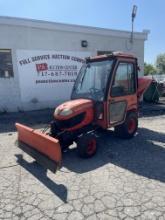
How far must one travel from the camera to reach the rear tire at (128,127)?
20.7ft

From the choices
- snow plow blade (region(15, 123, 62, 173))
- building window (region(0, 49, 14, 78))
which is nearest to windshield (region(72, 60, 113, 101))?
snow plow blade (region(15, 123, 62, 173))

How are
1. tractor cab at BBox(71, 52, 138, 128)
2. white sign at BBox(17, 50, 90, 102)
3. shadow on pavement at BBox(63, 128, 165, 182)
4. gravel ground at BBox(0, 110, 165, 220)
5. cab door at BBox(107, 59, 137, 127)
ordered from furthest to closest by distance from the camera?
white sign at BBox(17, 50, 90, 102)
cab door at BBox(107, 59, 137, 127)
tractor cab at BBox(71, 52, 138, 128)
shadow on pavement at BBox(63, 128, 165, 182)
gravel ground at BBox(0, 110, 165, 220)

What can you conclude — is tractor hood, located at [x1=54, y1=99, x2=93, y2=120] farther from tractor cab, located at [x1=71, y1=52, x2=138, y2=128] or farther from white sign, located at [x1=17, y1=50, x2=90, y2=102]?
white sign, located at [x1=17, y1=50, x2=90, y2=102]

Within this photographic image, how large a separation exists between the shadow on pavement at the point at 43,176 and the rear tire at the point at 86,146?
2.87ft

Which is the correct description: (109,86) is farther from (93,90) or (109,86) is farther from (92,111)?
(92,111)

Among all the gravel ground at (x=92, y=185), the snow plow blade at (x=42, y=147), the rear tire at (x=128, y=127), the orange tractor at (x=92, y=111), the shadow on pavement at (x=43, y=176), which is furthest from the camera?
the rear tire at (x=128, y=127)

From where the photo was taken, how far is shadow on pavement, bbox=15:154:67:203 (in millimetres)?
3807

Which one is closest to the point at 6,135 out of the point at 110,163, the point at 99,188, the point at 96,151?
the point at 96,151

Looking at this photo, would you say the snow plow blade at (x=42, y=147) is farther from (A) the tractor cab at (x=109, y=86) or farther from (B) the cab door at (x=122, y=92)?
(B) the cab door at (x=122, y=92)

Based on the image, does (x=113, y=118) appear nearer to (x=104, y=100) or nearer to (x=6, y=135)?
(x=104, y=100)

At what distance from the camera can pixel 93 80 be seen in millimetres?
5809

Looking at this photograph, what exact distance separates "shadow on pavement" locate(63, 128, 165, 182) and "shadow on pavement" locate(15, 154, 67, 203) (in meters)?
0.57

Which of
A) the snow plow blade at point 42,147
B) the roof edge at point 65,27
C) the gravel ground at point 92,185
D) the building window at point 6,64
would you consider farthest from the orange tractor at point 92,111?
the roof edge at point 65,27

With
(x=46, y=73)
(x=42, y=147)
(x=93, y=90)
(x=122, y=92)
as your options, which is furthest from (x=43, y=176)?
(x=46, y=73)
